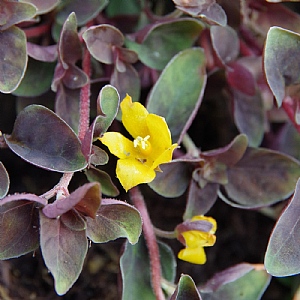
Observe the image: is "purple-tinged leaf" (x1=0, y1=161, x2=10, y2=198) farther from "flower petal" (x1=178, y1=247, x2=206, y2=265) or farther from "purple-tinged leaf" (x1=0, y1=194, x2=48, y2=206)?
"flower petal" (x1=178, y1=247, x2=206, y2=265)

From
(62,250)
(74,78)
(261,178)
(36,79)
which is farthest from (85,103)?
(261,178)

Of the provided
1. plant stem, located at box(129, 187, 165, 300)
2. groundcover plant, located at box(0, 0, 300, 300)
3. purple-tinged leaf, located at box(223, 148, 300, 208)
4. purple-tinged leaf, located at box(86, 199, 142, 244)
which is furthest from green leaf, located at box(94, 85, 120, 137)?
purple-tinged leaf, located at box(223, 148, 300, 208)

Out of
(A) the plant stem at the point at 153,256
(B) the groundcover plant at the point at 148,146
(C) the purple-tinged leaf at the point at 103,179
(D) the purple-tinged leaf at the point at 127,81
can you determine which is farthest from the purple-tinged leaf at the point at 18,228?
(D) the purple-tinged leaf at the point at 127,81

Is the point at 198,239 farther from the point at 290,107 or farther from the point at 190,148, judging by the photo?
the point at 290,107

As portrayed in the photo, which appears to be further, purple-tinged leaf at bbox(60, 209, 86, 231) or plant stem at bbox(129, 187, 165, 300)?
plant stem at bbox(129, 187, 165, 300)

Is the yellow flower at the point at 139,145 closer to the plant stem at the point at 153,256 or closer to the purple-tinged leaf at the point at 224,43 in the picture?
the plant stem at the point at 153,256

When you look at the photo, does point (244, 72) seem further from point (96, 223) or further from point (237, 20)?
point (96, 223)
